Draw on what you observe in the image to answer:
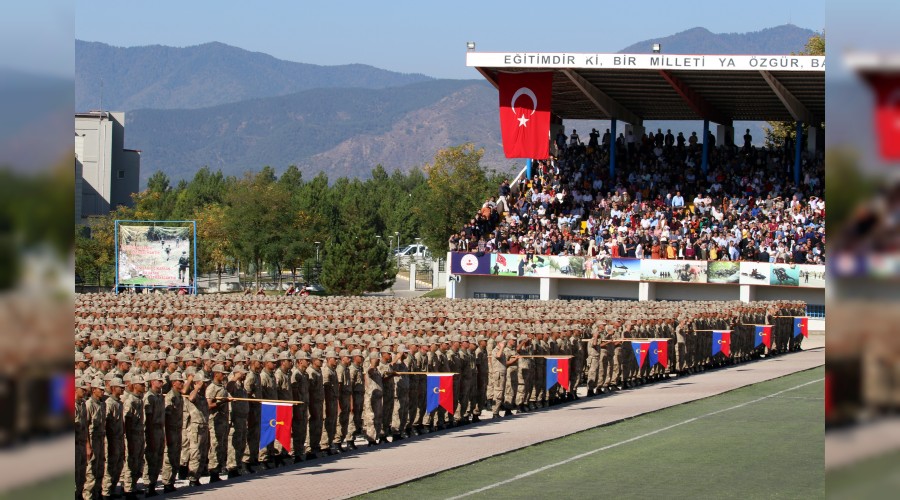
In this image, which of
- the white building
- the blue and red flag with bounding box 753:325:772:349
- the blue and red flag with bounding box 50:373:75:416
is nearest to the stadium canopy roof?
the blue and red flag with bounding box 753:325:772:349

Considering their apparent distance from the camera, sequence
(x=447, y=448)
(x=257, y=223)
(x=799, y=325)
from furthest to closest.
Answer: (x=257, y=223), (x=799, y=325), (x=447, y=448)

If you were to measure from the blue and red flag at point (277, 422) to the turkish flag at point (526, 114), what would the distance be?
107 feet

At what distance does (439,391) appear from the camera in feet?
56.8

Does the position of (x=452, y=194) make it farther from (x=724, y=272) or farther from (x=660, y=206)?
(x=724, y=272)

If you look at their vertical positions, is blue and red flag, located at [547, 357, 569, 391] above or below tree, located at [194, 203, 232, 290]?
below

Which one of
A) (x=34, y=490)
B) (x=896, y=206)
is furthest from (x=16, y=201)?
(x=896, y=206)

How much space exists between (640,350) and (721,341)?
501 centimetres

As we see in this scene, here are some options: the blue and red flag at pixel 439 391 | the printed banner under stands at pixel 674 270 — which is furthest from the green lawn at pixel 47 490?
the printed banner under stands at pixel 674 270

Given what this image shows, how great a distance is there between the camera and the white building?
2679 inches

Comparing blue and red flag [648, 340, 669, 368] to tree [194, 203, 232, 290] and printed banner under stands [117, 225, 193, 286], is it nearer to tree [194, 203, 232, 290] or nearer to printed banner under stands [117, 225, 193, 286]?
printed banner under stands [117, 225, 193, 286]

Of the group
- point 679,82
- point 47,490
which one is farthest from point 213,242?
point 47,490

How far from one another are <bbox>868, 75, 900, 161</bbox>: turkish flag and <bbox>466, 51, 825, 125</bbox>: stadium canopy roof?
39954mm

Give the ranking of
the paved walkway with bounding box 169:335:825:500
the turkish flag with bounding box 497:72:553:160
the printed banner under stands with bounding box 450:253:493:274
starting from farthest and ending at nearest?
the turkish flag with bounding box 497:72:553:160
the printed banner under stands with bounding box 450:253:493:274
the paved walkway with bounding box 169:335:825:500

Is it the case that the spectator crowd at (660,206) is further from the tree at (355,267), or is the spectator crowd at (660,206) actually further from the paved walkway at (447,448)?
the paved walkway at (447,448)
